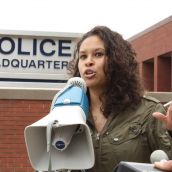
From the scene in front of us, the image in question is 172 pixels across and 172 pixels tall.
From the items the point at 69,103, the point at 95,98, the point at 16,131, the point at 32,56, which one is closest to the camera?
the point at 69,103

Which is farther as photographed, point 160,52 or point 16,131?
point 160,52

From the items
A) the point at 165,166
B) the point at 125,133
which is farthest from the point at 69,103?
the point at 165,166

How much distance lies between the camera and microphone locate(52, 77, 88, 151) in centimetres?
191

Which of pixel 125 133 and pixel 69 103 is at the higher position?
pixel 69 103

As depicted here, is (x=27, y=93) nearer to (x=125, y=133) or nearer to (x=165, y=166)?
(x=125, y=133)

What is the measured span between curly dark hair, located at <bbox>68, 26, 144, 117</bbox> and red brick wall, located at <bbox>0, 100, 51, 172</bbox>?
21.4 feet

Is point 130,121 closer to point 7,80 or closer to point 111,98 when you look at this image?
point 111,98

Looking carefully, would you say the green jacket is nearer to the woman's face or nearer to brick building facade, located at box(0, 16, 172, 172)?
the woman's face

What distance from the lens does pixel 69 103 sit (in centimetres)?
204

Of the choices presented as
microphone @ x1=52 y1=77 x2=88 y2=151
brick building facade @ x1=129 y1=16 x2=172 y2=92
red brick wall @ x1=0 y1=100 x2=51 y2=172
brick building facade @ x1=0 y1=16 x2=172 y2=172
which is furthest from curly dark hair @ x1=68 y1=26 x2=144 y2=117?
brick building facade @ x1=129 y1=16 x2=172 y2=92

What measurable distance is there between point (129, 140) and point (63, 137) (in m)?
0.45

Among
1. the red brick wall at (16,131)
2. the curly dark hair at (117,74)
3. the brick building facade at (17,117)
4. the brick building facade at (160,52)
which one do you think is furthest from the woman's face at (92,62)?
the brick building facade at (160,52)

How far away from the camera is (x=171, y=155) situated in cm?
204

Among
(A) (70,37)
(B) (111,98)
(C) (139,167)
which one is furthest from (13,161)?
(C) (139,167)
